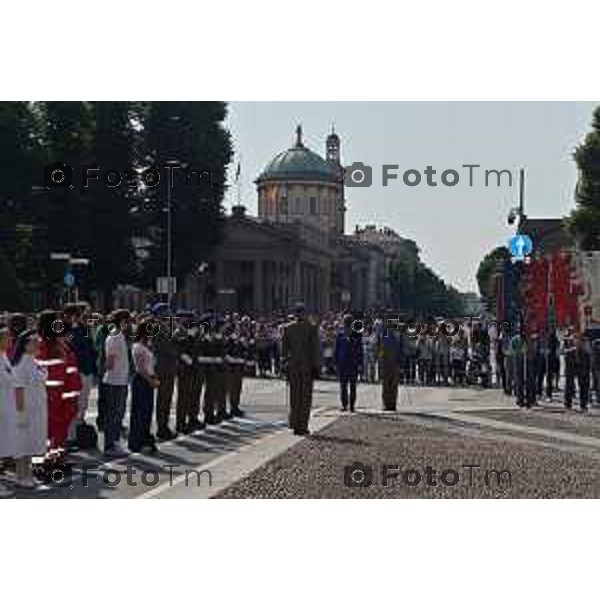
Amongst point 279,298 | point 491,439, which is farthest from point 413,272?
point 491,439

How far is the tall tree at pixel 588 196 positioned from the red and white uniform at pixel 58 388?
153 feet

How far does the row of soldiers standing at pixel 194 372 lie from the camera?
1928 cm

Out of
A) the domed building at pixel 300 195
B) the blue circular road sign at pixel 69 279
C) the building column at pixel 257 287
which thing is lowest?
the blue circular road sign at pixel 69 279

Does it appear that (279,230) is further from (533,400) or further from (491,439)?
(491,439)

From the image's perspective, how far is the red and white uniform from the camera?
15430mm

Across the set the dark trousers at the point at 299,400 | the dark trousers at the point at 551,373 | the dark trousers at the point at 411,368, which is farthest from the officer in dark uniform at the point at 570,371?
the dark trousers at the point at 411,368

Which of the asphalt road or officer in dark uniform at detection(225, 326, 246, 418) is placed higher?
officer in dark uniform at detection(225, 326, 246, 418)

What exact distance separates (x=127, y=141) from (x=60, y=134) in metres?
2.91

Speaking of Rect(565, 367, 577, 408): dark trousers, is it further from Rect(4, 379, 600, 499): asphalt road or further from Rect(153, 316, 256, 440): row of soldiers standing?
Rect(153, 316, 256, 440): row of soldiers standing

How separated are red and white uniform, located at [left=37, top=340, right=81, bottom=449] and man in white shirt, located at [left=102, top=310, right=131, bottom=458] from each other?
4.24 ft

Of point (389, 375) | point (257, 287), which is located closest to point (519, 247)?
point (389, 375)

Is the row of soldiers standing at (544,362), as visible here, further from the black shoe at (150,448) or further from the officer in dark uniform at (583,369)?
the black shoe at (150,448)

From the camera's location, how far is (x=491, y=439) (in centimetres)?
1930

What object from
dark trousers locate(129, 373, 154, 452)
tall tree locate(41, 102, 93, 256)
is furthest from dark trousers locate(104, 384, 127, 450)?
tall tree locate(41, 102, 93, 256)
